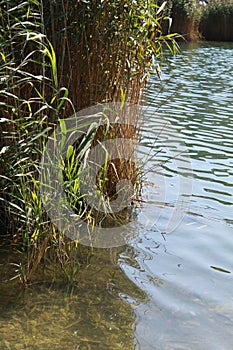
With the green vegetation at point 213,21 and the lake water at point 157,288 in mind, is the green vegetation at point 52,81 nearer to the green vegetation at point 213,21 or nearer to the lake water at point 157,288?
the lake water at point 157,288

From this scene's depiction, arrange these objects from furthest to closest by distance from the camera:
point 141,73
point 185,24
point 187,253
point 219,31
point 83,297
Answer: point 219,31 → point 185,24 → point 141,73 → point 187,253 → point 83,297

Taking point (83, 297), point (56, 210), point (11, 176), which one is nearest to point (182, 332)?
point (83, 297)

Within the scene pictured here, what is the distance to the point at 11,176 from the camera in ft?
9.73

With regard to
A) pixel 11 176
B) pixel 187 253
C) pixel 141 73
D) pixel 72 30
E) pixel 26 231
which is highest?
pixel 72 30

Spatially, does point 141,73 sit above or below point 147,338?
above

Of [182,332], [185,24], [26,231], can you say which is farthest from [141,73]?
[185,24]

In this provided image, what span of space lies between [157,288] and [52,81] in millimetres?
1234

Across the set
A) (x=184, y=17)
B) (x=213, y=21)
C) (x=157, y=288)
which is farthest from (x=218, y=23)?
(x=157, y=288)

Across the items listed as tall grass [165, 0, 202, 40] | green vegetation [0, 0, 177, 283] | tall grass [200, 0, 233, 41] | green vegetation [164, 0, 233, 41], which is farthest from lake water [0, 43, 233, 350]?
tall grass [200, 0, 233, 41]

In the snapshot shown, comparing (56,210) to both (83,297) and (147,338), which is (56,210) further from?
(147,338)

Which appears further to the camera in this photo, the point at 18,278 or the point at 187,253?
the point at 187,253

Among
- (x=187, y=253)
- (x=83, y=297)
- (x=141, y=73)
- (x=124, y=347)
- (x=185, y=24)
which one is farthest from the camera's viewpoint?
(x=185, y=24)

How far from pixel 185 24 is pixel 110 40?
15.4m

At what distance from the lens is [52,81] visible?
125 inches
